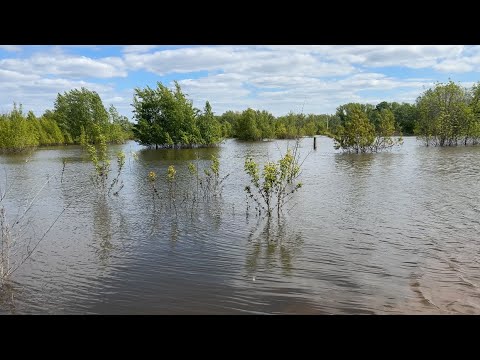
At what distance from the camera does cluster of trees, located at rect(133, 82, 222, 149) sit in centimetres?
4281

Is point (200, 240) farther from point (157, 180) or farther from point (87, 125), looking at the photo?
point (87, 125)

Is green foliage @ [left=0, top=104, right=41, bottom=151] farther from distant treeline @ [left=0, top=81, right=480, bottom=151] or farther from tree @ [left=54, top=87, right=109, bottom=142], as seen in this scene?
tree @ [left=54, top=87, right=109, bottom=142]

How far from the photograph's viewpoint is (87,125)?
2339 inches

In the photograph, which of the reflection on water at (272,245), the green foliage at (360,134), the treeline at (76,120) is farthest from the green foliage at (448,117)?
the treeline at (76,120)

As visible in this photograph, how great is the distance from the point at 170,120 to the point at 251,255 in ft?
121

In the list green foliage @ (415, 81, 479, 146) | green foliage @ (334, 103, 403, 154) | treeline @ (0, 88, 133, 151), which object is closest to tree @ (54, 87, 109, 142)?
treeline @ (0, 88, 133, 151)

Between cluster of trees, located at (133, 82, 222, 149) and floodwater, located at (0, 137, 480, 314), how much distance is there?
96.6ft

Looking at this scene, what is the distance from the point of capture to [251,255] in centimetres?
754

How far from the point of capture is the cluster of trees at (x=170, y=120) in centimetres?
4281

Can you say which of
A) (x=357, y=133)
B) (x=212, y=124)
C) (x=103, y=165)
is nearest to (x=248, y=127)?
(x=212, y=124)

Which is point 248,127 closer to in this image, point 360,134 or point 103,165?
point 360,134

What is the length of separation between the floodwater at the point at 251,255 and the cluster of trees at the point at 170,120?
29.4m

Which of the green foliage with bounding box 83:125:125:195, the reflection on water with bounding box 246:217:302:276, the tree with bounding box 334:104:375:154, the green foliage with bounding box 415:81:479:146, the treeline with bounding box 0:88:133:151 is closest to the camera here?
the reflection on water with bounding box 246:217:302:276
